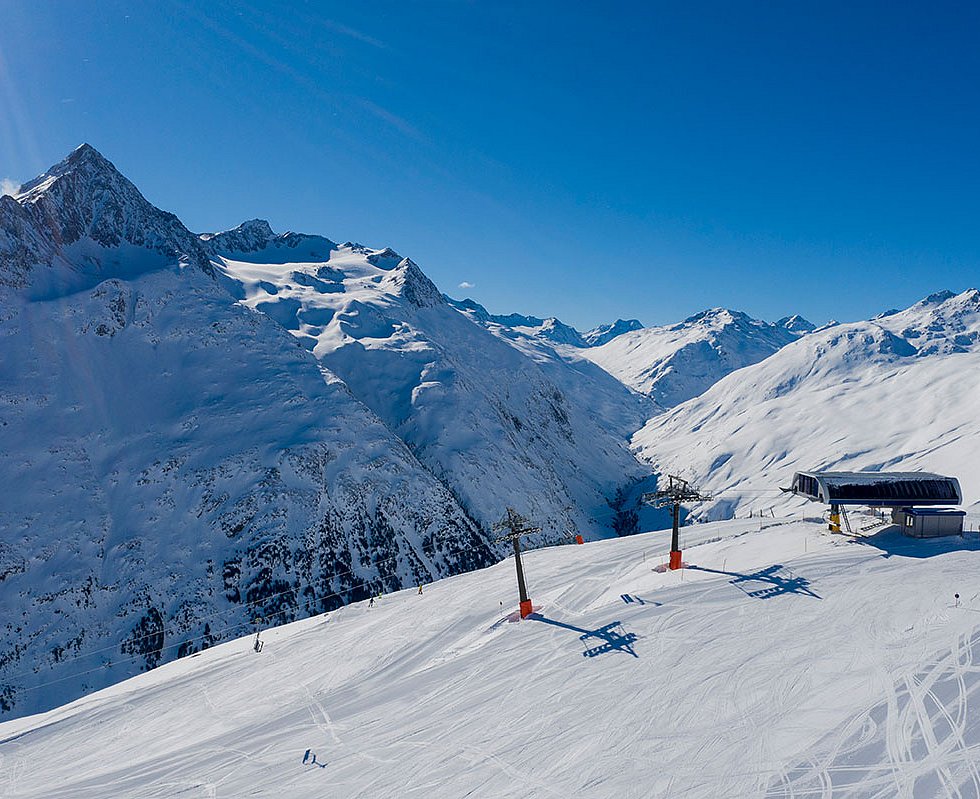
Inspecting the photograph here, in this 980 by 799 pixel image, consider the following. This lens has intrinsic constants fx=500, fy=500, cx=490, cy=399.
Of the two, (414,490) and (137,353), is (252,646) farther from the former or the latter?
(137,353)

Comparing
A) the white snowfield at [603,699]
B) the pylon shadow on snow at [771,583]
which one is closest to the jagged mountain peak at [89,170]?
the white snowfield at [603,699]

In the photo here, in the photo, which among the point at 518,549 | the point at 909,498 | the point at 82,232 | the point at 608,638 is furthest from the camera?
the point at 82,232

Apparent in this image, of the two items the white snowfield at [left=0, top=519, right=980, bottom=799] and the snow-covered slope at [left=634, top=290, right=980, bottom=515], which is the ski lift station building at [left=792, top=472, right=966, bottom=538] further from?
the snow-covered slope at [left=634, top=290, right=980, bottom=515]

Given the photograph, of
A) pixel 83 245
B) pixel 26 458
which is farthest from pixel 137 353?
pixel 83 245

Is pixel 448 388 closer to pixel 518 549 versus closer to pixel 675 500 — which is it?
pixel 675 500

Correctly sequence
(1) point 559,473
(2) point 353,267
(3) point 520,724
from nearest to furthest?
(3) point 520,724
(1) point 559,473
(2) point 353,267

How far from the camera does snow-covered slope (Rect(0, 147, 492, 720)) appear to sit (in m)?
55.3

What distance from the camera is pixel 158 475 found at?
68.8m

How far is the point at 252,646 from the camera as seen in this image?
37.2 metres

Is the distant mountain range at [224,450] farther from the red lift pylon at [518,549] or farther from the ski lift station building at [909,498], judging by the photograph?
the ski lift station building at [909,498]

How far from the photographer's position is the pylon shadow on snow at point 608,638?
23.7 meters

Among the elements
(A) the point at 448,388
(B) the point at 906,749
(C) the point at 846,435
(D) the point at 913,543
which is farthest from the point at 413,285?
(B) the point at 906,749

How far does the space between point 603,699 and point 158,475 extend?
230 feet

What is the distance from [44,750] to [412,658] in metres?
19.9
